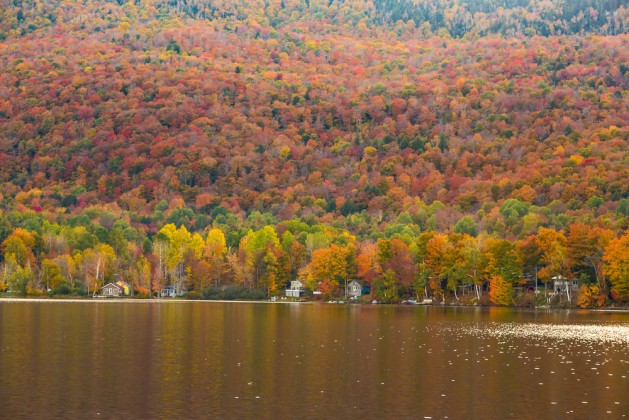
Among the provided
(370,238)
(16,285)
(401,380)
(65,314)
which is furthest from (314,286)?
(401,380)

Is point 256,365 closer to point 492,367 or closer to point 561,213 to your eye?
point 492,367

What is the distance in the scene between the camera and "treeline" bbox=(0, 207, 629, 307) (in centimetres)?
11919

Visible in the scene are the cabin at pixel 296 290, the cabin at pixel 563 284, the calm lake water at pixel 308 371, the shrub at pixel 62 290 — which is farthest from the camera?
the cabin at pixel 296 290

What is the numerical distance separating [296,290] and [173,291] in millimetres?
21674

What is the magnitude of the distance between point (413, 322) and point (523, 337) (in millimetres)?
18979

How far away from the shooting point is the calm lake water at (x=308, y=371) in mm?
36438

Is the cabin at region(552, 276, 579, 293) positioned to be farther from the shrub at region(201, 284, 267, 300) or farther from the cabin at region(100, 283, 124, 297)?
the cabin at region(100, 283, 124, 297)

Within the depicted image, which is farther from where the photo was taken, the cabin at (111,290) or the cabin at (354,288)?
the cabin at (111,290)

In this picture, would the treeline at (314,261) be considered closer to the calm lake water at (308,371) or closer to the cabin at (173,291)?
the cabin at (173,291)

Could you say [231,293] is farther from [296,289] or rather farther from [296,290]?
[296,289]

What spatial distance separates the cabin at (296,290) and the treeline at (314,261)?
1.43 m

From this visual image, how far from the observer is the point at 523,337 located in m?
66.8

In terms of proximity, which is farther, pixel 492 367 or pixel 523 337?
pixel 523 337

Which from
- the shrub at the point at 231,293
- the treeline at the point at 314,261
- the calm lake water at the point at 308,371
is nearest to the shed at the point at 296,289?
the treeline at the point at 314,261
